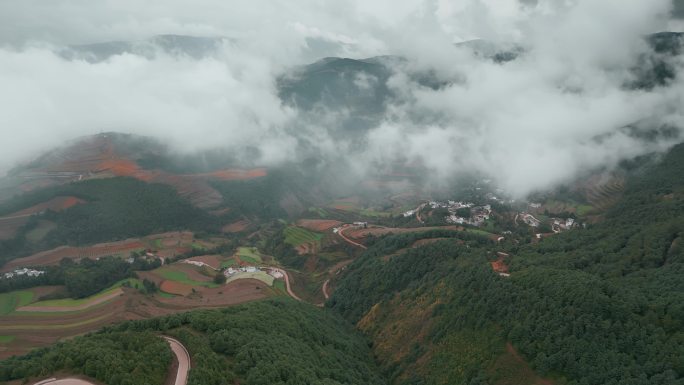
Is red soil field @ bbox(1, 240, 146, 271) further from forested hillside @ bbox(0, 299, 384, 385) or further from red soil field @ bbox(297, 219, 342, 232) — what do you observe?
forested hillside @ bbox(0, 299, 384, 385)

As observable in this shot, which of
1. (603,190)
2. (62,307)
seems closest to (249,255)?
(62,307)

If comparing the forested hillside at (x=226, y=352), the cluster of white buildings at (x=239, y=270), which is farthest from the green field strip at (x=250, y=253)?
the forested hillside at (x=226, y=352)

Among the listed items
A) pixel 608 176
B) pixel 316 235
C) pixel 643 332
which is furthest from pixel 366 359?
pixel 608 176

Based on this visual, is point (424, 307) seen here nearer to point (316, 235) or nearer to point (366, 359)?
point (366, 359)

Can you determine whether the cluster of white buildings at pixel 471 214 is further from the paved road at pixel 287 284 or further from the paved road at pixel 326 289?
the paved road at pixel 287 284

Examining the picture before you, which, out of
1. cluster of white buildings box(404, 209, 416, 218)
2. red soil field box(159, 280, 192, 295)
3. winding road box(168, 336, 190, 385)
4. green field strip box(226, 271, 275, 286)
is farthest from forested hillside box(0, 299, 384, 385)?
cluster of white buildings box(404, 209, 416, 218)

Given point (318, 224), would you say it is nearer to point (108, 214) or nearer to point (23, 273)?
point (108, 214)
